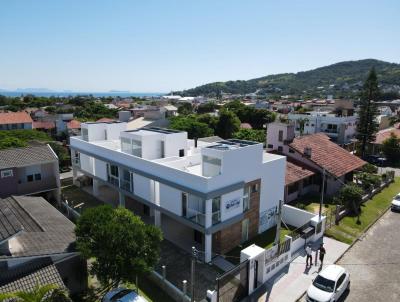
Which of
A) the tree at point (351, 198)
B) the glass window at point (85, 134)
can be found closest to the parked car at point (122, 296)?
the tree at point (351, 198)

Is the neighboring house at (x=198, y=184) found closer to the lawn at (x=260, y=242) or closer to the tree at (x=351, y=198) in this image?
the lawn at (x=260, y=242)

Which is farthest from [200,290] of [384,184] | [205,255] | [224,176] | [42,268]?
[384,184]

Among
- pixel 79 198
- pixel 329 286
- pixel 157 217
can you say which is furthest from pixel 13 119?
pixel 329 286

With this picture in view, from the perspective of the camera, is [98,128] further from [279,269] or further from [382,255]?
[382,255]

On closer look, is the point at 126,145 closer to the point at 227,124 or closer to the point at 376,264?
the point at 376,264

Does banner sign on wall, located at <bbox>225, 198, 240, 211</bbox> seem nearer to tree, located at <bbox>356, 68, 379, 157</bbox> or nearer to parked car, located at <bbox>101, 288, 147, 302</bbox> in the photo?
parked car, located at <bbox>101, 288, 147, 302</bbox>
